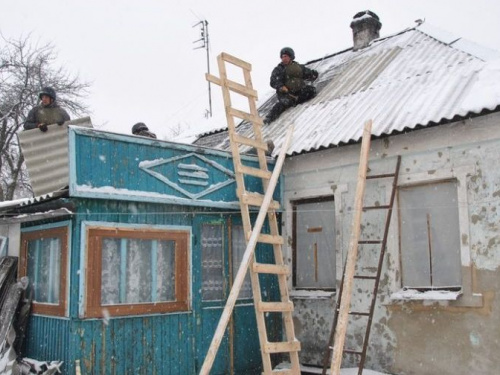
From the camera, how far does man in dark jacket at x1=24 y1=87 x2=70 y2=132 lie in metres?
7.58

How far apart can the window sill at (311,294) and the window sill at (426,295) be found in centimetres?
107

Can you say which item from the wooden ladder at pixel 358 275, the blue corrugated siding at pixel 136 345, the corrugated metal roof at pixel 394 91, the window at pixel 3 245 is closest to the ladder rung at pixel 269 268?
the wooden ladder at pixel 358 275

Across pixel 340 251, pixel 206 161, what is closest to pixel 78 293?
pixel 206 161

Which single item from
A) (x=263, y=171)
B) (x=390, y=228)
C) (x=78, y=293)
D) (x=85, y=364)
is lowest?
(x=85, y=364)

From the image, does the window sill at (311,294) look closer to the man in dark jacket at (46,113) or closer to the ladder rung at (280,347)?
the ladder rung at (280,347)

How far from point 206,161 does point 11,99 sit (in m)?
14.1

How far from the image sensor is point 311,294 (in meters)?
7.71

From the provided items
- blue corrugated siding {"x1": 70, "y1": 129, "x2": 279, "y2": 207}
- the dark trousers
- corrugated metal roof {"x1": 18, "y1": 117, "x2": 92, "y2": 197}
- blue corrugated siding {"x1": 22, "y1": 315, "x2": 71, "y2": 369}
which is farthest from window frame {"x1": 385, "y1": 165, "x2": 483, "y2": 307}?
corrugated metal roof {"x1": 18, "y1": 117, "x2": 92, "y2": 197}

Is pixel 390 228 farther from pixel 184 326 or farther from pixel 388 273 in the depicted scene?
pixel 184 326

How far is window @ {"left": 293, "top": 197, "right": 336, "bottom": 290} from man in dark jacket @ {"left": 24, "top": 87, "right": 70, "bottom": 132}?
12.2 feet

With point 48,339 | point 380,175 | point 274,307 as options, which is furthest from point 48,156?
point 380,175

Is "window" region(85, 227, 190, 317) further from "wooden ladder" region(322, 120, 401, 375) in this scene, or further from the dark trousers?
the dark trousers

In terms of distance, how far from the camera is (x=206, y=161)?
736 centimetres

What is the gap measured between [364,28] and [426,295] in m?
7.58
